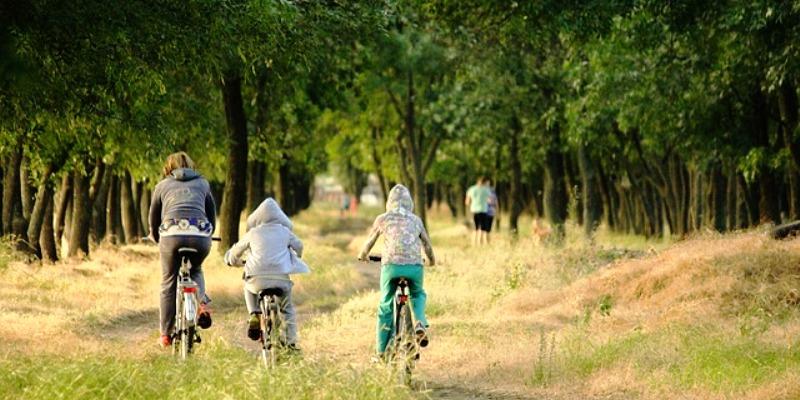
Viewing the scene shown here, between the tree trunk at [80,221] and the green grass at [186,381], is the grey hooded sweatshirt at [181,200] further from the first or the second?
the tree trunk at [80,221]

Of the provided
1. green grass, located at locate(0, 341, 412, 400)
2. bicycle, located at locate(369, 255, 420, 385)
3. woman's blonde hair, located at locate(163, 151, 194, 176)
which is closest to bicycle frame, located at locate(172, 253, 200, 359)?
woman's blonde hair, located at locate(163, 151, 194, 176)

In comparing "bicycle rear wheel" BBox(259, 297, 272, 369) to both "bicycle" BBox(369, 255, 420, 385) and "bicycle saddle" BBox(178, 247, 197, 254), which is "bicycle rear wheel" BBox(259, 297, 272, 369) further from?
"bicycle" BBox(369, 255, 420, 385)

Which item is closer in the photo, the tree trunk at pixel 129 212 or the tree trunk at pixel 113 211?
the tree trunk at pixel 113 211

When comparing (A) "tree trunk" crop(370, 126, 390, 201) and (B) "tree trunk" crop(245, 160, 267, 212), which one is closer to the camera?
(B) "tree trunk" crop(245, 160, 267, 212)

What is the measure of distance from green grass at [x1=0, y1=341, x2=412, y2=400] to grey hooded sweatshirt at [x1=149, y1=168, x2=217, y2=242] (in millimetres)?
2311

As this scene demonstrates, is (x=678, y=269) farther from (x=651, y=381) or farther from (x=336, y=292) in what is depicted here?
(x=336, y=292)

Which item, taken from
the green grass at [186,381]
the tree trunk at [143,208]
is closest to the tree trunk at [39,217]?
the tree trunk at [143,208]

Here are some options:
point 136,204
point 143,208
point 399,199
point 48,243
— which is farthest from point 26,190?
point 399,199

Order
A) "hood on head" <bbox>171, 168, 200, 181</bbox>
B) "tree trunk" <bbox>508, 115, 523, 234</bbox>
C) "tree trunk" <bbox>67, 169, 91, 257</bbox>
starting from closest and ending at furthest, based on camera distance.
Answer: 1. "hood on head" <bbox>171, 168, 200, 181</bbox>
2. "tree trunk" <bbox>67, 169, 91, 257</bbox>
3. "tree trunk" <bbox>508, 115, 523, 234</bbox>

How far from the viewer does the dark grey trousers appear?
13164mm

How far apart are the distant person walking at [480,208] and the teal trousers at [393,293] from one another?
72.7 ft

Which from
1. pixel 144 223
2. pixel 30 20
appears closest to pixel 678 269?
pixel 30 20

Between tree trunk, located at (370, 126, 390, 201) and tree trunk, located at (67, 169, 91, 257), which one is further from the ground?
tree trunk, located at (370, 126, 390, 201)

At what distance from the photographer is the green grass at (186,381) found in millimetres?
9859
